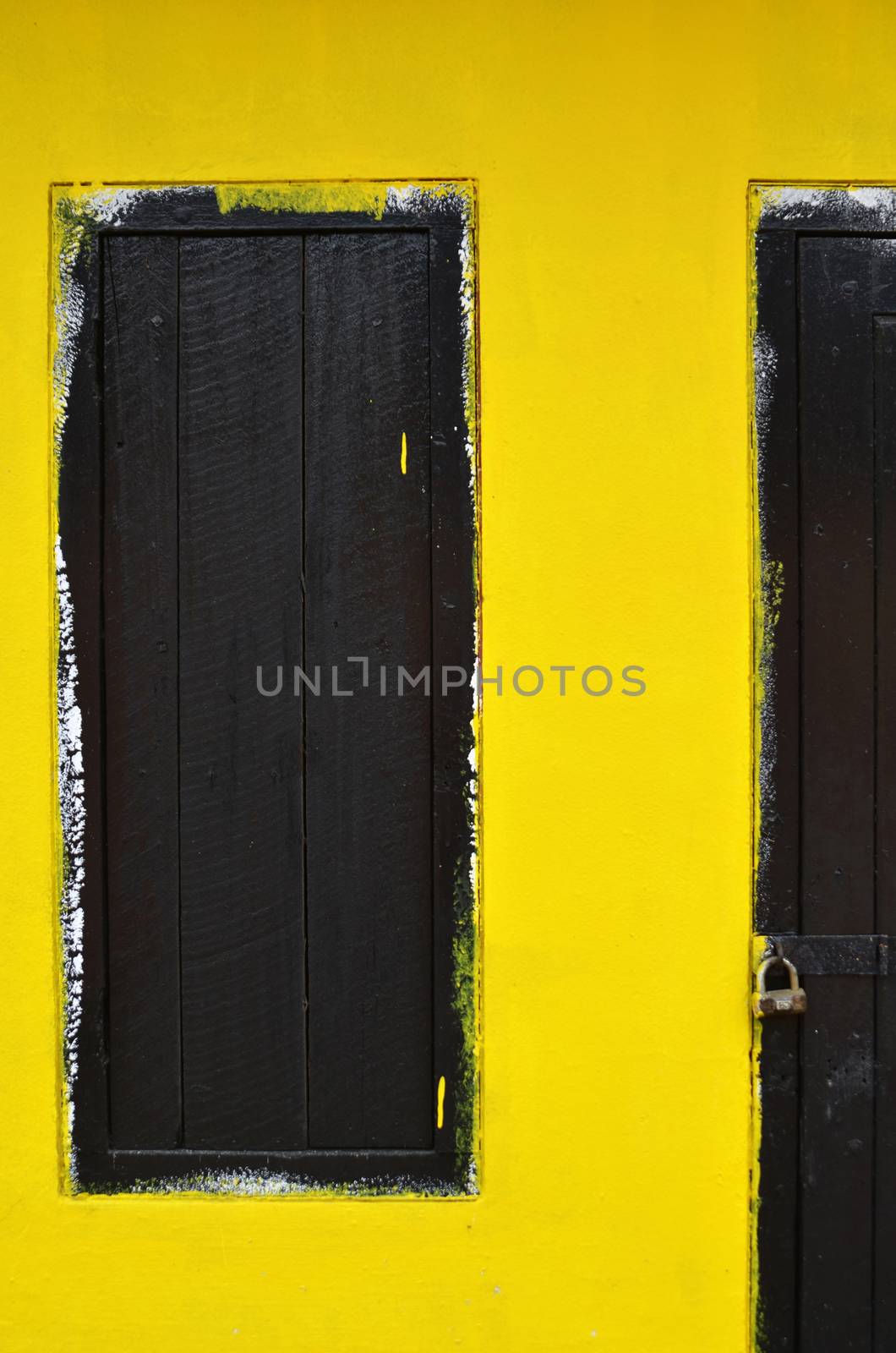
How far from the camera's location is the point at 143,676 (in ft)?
5.24

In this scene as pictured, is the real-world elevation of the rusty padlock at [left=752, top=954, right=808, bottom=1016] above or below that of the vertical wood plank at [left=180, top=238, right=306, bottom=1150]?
below

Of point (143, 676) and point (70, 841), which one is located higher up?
point (143, 676)

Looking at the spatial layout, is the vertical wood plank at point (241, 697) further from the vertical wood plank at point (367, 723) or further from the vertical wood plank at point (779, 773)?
the vertical wood plank at point (779, 773)

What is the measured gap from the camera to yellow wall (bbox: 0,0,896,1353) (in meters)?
1.57

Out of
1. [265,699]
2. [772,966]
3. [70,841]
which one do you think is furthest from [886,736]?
[70,841]

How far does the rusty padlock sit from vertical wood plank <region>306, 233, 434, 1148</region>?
1.96 ft

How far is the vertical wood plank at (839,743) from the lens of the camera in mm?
1593

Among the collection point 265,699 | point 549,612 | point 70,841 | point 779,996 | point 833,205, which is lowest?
point 779,996

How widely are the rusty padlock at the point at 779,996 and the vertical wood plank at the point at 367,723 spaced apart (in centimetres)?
60

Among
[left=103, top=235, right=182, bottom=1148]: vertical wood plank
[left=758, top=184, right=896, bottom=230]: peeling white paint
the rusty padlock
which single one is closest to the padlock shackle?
the rusty padlock

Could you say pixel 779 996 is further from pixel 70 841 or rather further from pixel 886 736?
pixel 70 841

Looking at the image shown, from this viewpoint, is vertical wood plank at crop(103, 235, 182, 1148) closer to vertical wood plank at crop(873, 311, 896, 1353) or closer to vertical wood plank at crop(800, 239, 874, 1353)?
vertical wood plank at crop(800, 239, 874, 1353)

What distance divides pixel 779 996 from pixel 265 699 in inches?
42.3

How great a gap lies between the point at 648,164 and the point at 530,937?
1.42 metres
